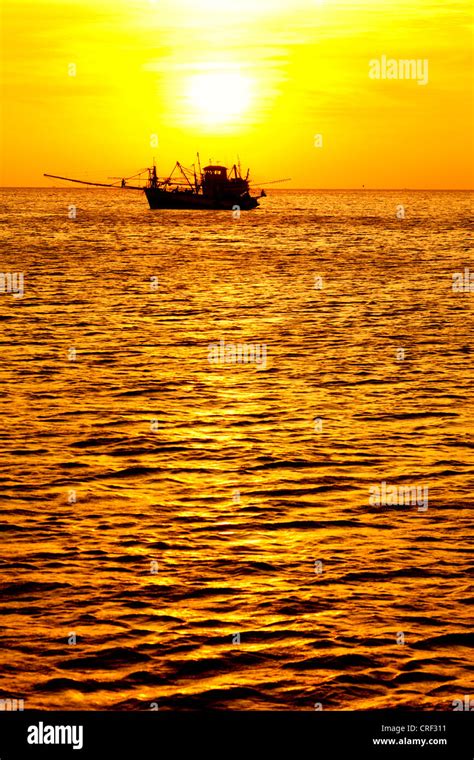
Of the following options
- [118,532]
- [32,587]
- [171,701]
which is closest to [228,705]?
[171,701]

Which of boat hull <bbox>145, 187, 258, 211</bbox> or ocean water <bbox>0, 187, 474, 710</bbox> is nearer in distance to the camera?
ocean water <bbox>0, 187, 474, 710</bbox>

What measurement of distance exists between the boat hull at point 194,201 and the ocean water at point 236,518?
5796 inches

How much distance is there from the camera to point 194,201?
182625mm

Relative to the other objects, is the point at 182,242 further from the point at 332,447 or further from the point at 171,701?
the point at 171,701

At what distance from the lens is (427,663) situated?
30.6ft

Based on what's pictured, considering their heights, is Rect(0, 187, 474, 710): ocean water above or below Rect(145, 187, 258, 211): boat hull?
below

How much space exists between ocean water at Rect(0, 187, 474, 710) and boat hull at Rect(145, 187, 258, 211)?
147221 millimetres

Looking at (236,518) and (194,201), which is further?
(194,201)

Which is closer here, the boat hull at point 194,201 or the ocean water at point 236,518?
the ocean water at point 236,518

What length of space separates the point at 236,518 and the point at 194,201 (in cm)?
17290

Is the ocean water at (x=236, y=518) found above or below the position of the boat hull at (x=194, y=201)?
below

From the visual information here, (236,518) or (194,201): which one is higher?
(194,201)

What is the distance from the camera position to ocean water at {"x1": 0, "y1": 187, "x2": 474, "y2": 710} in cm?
919

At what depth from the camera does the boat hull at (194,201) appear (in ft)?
584
